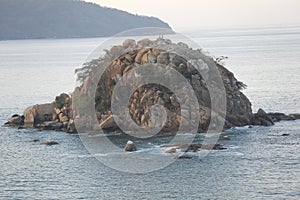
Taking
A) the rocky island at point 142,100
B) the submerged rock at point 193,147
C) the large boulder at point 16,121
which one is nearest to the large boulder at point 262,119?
the rocky island at point 142,100

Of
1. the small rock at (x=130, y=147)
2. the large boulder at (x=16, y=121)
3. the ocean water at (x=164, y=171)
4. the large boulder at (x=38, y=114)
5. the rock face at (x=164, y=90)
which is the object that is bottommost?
the ocean water at (x=164, y=171)

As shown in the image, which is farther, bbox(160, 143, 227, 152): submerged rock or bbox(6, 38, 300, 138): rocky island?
bbox(6, 38, 300, 138): rocky island

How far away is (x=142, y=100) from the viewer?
81938 millimetres

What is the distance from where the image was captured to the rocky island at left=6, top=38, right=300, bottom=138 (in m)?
79.6

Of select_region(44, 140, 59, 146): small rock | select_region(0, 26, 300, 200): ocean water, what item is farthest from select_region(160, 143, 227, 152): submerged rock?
select_region(44, 140, 59, 146): small rock

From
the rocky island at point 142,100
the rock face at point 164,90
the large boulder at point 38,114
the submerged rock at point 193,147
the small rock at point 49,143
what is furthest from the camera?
the large boulder at point 38,114

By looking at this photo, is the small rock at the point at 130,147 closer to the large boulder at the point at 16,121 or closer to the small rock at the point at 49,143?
the small rock at the point at 49,143

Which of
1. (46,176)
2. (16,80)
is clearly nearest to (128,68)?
(46,176)

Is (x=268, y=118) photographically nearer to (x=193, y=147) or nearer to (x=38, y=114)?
(x=193, y=147)

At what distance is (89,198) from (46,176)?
917 centimetres

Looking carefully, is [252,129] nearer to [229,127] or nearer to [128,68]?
[229,127]

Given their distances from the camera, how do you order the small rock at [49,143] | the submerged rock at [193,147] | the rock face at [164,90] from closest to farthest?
the submerged rock at [193,147], the small rock at [49,143], the rock face at [164,90]

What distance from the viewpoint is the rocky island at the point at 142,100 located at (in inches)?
3135

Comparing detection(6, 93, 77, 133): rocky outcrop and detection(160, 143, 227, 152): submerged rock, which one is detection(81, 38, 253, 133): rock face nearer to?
detection(6, 93, 77, 133): rocky outcrop
